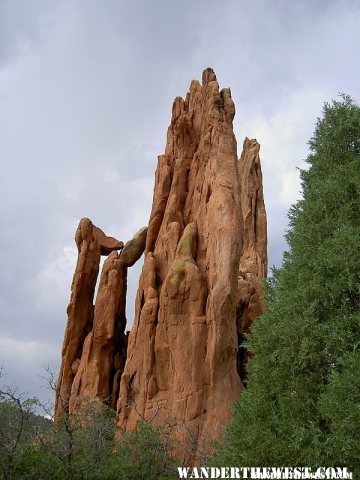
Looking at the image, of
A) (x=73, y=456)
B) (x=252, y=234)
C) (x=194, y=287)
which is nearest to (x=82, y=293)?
(x=194, y=287)

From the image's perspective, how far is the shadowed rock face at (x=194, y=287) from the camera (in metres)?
25.4

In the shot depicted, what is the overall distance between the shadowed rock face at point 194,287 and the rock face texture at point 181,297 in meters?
0.05

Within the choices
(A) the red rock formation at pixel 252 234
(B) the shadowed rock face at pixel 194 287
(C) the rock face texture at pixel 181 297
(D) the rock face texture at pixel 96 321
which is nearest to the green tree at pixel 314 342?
(C) the rock face texture at pixel 181 297

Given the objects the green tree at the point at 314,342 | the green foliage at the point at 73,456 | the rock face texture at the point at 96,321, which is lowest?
the green foliage at the point at 73,456

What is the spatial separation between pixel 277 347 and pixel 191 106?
27100 mm

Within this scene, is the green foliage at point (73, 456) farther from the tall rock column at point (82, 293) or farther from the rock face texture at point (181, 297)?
the tall rock column at point (82, 293)

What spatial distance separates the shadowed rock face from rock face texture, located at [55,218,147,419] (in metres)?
3.07

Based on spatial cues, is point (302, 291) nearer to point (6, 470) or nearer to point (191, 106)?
point (6, 470)

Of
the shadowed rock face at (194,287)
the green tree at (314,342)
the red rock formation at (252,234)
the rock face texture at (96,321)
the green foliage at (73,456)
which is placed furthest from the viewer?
the red rock formation at (252,234)

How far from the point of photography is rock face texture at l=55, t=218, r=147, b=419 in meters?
32.3

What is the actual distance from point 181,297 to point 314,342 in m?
16.5

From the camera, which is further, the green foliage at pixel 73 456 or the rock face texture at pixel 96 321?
the rock face texture at pixel 96 321

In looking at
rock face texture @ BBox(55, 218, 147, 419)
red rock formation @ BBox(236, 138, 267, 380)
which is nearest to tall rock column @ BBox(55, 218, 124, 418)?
rock face texture @ BBox(55, 218, 147, 419)

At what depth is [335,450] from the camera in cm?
1002
